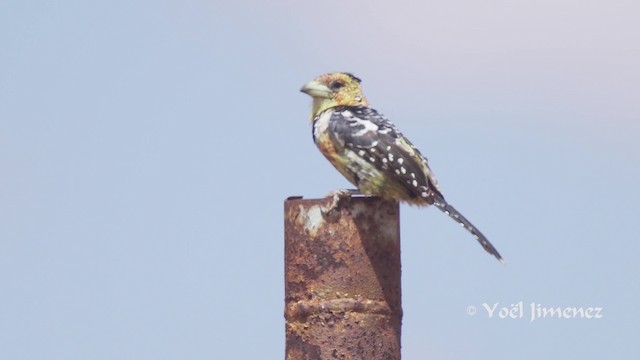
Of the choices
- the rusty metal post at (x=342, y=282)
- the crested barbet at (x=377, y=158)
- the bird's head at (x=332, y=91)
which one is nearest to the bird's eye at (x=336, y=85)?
the bird's head at (x=332, y=91)

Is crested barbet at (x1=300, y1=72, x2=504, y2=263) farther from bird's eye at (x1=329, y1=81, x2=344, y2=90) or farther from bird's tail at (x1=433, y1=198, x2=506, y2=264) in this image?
bird's eye at (x1=329, y1=81, x2=344, y2=90)

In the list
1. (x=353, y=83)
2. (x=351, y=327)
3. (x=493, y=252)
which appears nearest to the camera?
(x=351, y=327)

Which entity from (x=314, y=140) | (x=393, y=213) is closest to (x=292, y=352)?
(x=393, y=213)

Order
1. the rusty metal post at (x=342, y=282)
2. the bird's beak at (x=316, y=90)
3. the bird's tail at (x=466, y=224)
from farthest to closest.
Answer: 1. the bird's beak at (x=316, y=90)
2. the bird's tail at (x=466, y=224)
3. the rusty metal post at (x=342, y=282)

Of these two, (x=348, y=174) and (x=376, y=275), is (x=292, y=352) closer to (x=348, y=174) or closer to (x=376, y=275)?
(x=376, y=275)

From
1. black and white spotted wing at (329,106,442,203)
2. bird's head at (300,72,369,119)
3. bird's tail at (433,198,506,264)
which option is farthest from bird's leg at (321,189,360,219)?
bird's head at (300,72,369,119)

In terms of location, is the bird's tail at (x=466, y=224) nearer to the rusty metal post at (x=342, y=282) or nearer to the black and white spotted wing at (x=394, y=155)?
the black and white spotted wing at (x=394, y=155)

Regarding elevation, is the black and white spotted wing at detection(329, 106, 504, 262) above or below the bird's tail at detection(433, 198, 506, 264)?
above
